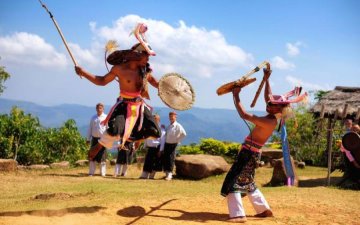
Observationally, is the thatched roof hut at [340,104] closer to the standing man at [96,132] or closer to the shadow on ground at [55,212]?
the standing man at [96,132]

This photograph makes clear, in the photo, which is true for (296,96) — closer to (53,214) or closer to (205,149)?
(53,214)

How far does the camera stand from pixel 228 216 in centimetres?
718

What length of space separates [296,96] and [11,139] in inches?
493

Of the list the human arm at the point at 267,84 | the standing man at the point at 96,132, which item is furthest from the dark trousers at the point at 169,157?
the human arm at the point at 267,84

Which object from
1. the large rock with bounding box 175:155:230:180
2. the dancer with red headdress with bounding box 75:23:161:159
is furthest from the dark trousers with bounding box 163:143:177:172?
the dancer with red headdress with bounding box 75:23:161:159

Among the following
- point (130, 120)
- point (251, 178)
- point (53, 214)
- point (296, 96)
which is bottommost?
point (53, 214)

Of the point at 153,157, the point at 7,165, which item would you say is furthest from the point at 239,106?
the point at 7,165

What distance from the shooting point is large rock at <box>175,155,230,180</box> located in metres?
14.8

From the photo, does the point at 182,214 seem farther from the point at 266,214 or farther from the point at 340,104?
the point at 340,104

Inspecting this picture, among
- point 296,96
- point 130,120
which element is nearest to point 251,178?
point 296,96

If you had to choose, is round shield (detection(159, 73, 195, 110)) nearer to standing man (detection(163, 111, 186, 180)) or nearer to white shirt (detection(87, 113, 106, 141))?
standing man (detection(163, 111, 186, 180))

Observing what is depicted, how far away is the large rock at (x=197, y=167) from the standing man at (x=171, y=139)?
69cm

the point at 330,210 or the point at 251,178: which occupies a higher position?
the point at 251,178

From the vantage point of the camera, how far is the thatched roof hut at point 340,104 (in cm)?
1677
